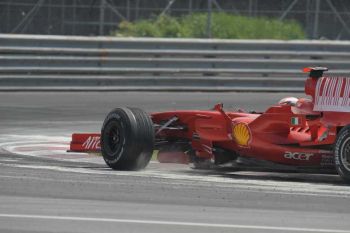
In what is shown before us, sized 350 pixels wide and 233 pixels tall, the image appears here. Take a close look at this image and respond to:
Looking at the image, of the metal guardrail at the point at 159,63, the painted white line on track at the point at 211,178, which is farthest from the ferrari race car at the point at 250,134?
the metal guardrail at the point at 159,63

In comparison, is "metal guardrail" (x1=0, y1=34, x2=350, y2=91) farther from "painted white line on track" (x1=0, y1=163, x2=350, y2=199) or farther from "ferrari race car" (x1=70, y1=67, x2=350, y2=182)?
"painted white line on track" (x1=0, y1=163, x2=350, y2=199)

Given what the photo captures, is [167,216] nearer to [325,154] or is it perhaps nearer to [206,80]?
[325,154]

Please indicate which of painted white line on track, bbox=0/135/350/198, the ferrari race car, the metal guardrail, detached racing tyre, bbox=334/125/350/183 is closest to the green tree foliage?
the metal guardrail

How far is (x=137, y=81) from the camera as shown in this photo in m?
20.8

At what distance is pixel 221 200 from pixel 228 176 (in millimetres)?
1704

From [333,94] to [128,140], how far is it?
2.03 meters

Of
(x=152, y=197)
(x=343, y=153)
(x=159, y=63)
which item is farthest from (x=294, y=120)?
(x=159, y=63)

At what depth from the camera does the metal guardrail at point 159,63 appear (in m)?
20.2

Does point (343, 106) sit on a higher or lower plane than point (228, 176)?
higher

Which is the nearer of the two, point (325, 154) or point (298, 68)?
point (325, 154)

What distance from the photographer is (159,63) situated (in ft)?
68.6

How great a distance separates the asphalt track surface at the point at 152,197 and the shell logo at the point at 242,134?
0.36 m

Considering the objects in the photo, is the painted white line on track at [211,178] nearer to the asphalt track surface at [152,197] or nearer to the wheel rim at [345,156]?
the asphalt track surface at [152,197]

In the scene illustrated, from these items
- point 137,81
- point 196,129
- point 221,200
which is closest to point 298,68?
A: point 137,81
